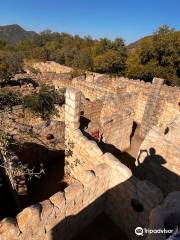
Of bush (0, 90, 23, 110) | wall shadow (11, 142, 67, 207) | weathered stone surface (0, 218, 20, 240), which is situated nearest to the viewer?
weathered stone surface (0, 218, 20, 240)

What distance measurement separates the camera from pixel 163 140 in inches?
287

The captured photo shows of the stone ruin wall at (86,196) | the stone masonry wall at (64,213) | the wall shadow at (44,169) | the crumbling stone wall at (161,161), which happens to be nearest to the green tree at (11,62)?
the wall shadow at (44,169)

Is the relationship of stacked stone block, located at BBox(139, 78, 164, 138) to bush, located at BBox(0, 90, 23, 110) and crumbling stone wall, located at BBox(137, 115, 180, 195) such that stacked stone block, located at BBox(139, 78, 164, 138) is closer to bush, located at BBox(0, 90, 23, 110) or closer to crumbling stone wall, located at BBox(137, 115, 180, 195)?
crumbling stone wall, located at BBox(137, 115, 180, 195)

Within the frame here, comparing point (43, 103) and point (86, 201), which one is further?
point (43, 103)

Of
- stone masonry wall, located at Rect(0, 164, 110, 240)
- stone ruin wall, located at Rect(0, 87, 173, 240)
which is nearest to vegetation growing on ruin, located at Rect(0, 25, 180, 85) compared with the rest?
stone ruin wall, located at Rect(0, 87, 173, 240)

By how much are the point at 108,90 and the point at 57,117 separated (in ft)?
15.9

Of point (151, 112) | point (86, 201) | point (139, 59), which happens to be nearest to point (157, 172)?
point (86, 201)

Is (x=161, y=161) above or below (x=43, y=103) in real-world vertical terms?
below

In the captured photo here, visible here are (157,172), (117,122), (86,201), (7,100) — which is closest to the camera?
(86,201)

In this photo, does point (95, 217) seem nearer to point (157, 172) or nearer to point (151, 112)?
point (157, 172)

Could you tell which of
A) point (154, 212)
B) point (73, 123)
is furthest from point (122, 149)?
point (154, 212)

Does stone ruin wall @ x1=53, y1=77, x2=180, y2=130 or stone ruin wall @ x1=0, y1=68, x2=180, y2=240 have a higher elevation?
stone ruin wall @ x1=53, y1=77, x2=180, y2=130

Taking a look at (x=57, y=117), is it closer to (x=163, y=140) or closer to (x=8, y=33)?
(x=163, y=140)

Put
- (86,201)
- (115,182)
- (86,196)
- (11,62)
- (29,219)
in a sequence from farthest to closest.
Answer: (11,62), (115,182), (86,201), (86,196), (29,219)
